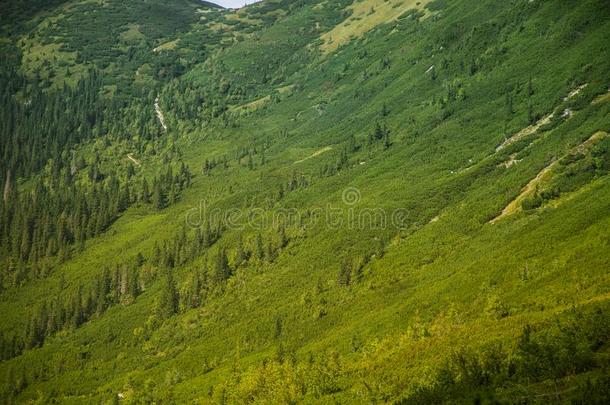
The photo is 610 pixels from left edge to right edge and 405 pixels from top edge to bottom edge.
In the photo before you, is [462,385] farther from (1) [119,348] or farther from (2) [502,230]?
(1) [119,348]

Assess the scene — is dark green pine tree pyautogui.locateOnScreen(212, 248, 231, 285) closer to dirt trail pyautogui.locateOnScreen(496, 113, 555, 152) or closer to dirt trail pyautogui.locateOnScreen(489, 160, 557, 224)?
dirt trail pyautogui.locateOnScreen(489, 160, 557, 224)

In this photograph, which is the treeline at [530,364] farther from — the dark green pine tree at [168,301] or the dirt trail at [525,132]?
the dark green pine tree at [168,301]

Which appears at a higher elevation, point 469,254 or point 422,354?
point 422,354

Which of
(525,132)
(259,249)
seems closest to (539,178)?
(525,132)

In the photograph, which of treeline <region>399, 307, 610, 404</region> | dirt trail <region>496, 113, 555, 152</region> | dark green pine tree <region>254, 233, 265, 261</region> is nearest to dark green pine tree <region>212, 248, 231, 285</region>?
dark green pine tree <region>254, 233, 265, 261</region>

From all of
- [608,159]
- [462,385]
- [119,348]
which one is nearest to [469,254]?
[608,159]

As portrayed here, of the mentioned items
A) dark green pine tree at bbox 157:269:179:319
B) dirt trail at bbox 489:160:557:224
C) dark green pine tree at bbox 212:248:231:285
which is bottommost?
dark green pine tree at bbox 157:269:179:319

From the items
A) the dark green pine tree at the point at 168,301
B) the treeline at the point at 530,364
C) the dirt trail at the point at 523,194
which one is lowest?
the dark green pine tree at the point at 168,301

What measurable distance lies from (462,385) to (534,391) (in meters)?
10.8

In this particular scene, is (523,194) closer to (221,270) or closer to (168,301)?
(221,270)

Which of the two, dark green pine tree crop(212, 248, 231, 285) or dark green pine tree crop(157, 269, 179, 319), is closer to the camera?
dark green pine tree crop(157, 269, 179, 319)

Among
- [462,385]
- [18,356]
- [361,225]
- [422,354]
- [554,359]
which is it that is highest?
[554,359]

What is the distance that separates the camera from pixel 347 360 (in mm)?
107750

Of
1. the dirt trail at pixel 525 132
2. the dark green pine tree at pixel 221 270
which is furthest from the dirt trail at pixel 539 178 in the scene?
the dark green pine tree at pixel 221 270
